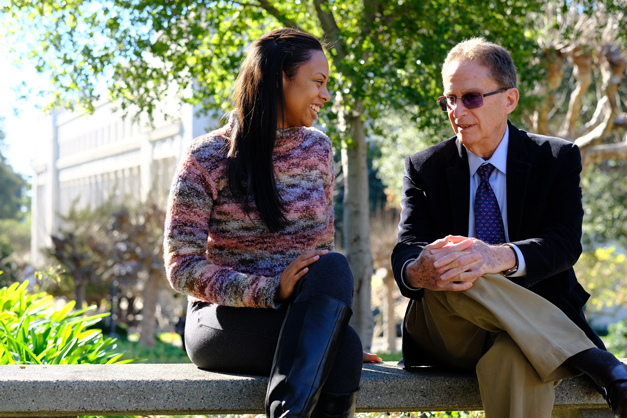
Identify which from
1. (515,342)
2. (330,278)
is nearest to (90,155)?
(330,278)

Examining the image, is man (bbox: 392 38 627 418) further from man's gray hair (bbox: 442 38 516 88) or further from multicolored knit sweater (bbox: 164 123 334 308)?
multicolored knit sweater (bbox: 164 123 334 308)

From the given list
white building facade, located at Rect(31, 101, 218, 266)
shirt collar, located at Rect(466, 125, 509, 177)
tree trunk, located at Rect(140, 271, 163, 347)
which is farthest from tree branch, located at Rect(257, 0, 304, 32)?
white building facade, located at Rect(31, 101, 218, 266)

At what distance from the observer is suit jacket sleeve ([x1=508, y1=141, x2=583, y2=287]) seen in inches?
100

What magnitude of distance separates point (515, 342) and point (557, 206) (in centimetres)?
69

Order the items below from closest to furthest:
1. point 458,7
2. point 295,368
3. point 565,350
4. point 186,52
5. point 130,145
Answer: point 295,368 → point 565,350 → point 458,7 → point 186,52 → point 130,145

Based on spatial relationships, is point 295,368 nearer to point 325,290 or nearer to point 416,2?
point 325,290

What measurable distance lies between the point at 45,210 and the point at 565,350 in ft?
195

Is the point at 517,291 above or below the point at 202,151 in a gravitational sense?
below

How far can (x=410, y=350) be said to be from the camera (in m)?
2.76

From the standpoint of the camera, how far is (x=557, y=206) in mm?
2656

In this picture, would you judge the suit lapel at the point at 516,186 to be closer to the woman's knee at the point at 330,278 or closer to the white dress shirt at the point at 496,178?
the white dress shirt at the point at 496,178

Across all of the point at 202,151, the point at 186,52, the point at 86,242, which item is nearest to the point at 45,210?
the point at 86,242

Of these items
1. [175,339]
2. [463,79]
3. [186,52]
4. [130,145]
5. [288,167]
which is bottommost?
[175,339]

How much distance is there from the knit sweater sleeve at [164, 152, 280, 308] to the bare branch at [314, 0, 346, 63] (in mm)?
4474
